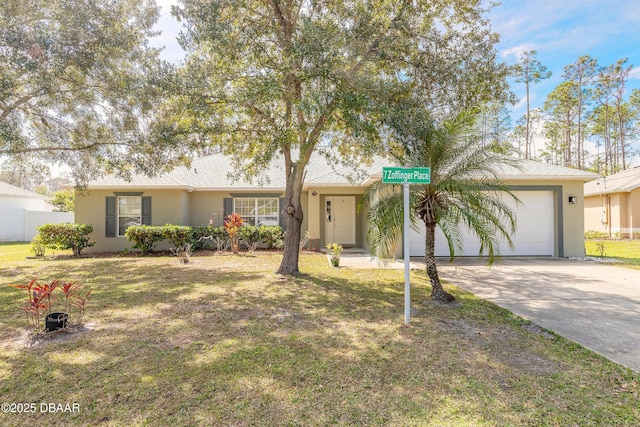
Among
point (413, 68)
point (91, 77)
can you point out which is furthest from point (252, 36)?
point (91, 77)

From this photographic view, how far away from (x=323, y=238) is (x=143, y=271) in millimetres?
7209

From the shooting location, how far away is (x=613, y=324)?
468 centimetres

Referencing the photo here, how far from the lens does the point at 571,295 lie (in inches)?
251

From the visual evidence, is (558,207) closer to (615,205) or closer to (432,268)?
(432,268)

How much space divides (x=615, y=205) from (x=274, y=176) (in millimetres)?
20375

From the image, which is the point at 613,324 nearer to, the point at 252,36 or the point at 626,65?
the point at 252,36

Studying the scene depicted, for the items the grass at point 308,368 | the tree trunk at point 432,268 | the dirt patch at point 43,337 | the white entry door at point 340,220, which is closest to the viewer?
the grass at point 308,368

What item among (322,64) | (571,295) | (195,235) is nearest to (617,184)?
(571,295)

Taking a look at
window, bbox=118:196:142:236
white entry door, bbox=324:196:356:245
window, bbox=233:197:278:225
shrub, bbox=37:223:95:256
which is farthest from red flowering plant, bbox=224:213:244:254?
shrub, bbox=37:223:95:256

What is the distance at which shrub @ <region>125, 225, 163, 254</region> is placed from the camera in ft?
40.7

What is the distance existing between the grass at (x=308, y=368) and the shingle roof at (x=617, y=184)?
19.1m

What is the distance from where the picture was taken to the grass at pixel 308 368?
266cm

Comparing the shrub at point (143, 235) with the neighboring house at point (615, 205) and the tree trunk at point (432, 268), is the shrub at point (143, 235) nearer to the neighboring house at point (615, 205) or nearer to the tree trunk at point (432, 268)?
the tree trunk at point (432, 268)

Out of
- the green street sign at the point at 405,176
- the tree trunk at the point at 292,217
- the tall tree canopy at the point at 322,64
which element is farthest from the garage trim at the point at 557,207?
the green street sign at the point at 405,176
